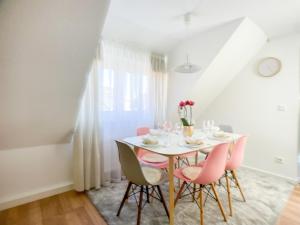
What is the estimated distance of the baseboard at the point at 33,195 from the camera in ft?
Result: 7.24

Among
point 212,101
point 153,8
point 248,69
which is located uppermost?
point 153,8

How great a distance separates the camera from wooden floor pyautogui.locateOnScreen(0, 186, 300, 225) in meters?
1.96

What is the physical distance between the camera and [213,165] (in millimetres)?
1780

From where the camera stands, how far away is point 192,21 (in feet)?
8.57

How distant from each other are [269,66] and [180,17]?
1.88m

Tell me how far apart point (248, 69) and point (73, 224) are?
12.1 feet

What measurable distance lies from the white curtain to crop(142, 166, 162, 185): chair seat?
0.94 m

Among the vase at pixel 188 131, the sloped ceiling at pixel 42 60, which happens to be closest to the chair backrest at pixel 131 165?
the sloped ceiling at pixel 42 60

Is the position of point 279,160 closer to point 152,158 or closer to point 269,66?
point 269,66

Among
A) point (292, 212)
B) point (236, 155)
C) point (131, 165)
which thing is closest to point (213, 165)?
point (236, 155)

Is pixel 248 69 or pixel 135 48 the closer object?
pixel 135 48

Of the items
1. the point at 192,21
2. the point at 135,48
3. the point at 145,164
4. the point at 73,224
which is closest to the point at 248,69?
the point at 192,21

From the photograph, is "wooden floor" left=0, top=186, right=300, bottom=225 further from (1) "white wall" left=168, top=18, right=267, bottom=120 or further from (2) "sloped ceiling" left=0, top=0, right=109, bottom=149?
(1) "white wall" left=168, top=18, right=267, bottom=120

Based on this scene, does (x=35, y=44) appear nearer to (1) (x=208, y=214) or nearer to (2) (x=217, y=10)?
(2) (x=217, y=10)
